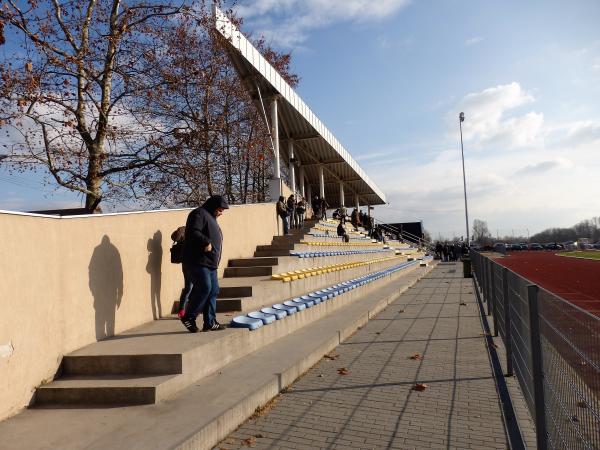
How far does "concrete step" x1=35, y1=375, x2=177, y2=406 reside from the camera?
161 inches

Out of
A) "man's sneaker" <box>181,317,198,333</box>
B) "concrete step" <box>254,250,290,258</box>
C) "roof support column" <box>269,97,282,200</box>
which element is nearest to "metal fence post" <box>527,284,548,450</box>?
"man's sneaker" <box>181,317,198,333</box>

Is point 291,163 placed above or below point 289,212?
above

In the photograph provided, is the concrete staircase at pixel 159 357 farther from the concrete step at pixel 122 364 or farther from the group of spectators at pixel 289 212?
the group of spectators at pixel 289 212

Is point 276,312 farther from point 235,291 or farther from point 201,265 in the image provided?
point 201,265

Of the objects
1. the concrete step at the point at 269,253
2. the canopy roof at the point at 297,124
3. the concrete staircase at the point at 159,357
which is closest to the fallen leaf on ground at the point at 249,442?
the concrete staircase at the point at 159,357

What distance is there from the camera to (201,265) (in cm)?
561

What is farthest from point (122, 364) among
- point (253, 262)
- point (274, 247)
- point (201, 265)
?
point (274, 247)

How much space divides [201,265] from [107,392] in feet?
6.10

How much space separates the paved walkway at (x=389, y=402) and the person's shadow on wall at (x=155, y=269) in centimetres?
248

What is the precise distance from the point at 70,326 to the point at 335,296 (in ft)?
20.6

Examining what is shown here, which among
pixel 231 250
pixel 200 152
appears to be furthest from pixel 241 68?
pixel 231 250

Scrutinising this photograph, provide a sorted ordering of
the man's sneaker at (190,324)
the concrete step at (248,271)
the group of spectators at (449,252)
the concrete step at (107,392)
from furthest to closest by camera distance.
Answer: the group of spectators at (449,252)
the concrete step at (248,271)
the man's sneaker at (190,324)
the concrete step at (107,392)

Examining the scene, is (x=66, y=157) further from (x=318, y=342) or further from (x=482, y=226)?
(x=482, y=226)

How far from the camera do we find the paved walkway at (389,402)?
3707 millimetres
